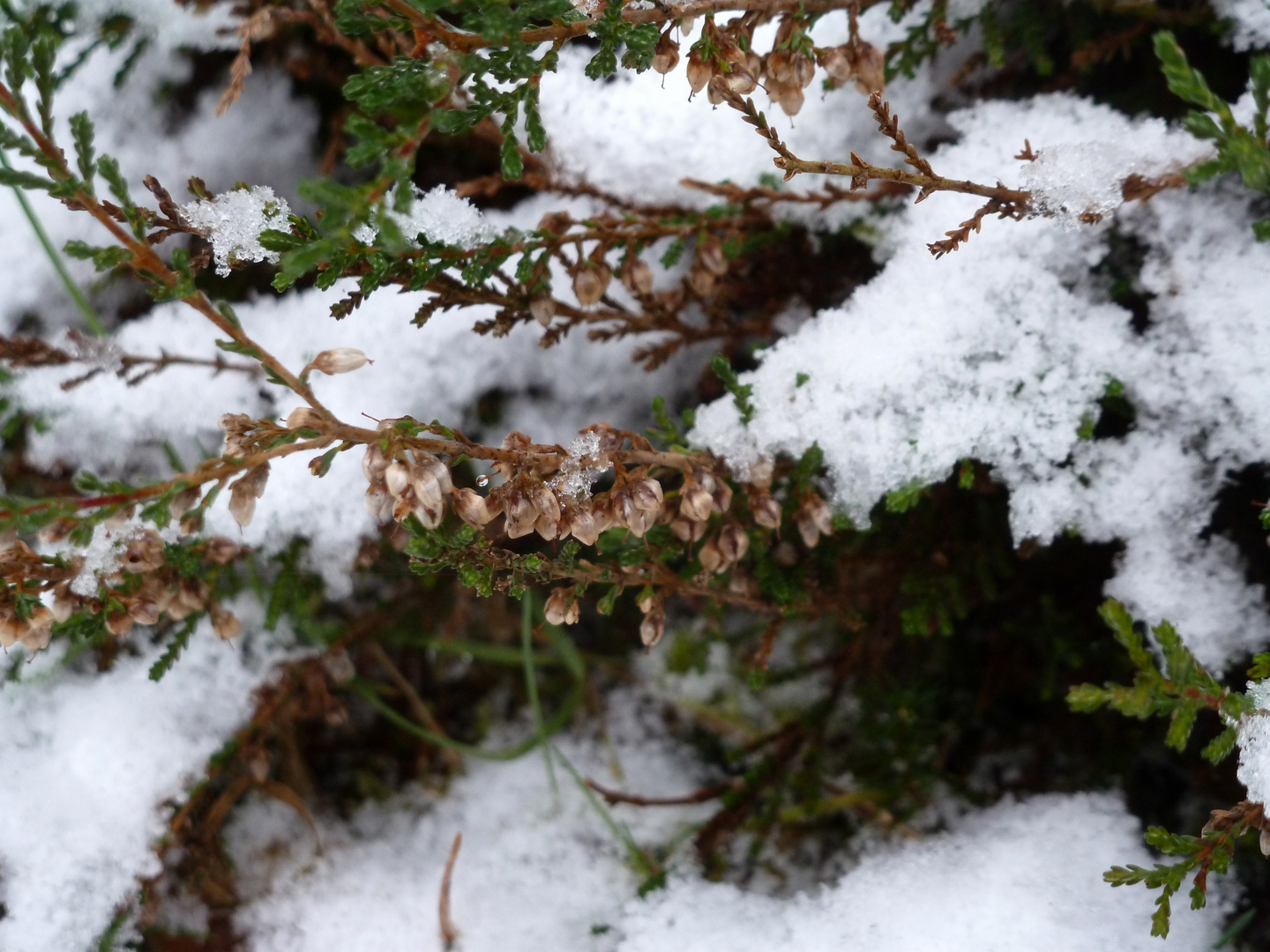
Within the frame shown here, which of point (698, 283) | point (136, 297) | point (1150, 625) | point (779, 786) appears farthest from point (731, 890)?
point (136, 297)

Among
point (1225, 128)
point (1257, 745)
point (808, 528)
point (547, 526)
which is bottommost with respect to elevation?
point (1257, 745)

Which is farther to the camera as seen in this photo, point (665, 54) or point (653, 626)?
point (653, 626)

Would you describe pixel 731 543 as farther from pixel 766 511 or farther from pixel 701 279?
pixel 701 279

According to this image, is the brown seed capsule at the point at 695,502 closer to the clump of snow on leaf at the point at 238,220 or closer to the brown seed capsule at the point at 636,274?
the brown seed capsule at the point at 636,274

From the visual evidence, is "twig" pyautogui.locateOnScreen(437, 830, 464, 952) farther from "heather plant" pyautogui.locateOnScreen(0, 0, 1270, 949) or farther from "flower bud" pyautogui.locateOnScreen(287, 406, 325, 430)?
"flower bud" pyautogui.locateOnScreen(287, 406, 325, 430)

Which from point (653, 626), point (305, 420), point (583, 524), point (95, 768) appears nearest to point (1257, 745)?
point (653, 626)

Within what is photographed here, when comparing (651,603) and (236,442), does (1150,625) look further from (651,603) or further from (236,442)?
(236,442)

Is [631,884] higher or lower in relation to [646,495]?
Result: lower
